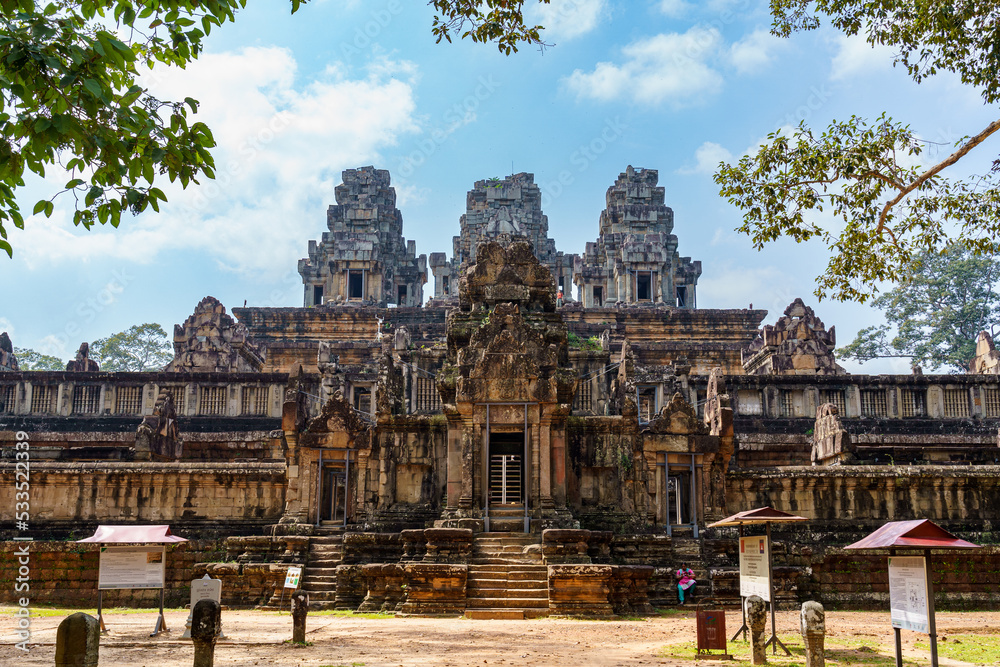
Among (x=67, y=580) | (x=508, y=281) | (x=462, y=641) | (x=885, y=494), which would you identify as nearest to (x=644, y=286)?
(x=508, y=281)

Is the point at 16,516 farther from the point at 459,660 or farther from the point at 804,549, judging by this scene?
the point at 804,549

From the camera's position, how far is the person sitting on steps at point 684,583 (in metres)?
15.6

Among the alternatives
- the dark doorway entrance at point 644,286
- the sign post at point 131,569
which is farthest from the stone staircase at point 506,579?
the dark doorway entrance at point 644,286

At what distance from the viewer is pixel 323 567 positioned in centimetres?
1686

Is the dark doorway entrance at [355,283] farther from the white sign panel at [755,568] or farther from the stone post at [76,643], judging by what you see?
the stone post at [76,643]

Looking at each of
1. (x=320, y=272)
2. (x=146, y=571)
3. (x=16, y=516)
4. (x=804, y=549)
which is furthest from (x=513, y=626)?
(x=320, y=272)

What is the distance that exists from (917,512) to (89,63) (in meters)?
17.0

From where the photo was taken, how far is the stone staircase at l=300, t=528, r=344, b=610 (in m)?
16.1

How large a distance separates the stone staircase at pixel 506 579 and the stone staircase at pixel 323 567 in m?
2.81

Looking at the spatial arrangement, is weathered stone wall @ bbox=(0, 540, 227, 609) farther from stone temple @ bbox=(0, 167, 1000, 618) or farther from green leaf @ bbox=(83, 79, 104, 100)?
green leaf @ bbox=(83, 79, 104, 100)

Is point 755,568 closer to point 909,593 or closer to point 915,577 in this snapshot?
point 909,593

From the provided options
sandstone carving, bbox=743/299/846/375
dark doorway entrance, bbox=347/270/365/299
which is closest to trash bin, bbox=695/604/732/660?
sandstone carving, bbox=743/299/846/375

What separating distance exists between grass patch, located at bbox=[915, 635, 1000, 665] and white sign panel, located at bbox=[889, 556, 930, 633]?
8.19 ft

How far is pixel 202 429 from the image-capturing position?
87.9ft
